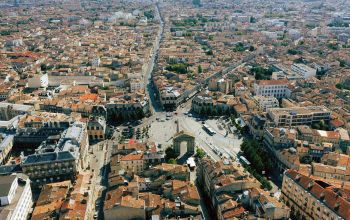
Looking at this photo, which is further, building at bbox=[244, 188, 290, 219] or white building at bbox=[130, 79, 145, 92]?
white building at bbox=[130, 79, 145, 92]

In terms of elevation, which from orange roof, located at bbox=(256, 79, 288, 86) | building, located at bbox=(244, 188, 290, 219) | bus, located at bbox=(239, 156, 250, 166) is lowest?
bus, located at bbox=(239, 156, 250, 166)

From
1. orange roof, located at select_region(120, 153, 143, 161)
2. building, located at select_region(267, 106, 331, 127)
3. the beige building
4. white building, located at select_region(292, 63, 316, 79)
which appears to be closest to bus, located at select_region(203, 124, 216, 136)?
building, located at select_region(267, 106, 331, 127)

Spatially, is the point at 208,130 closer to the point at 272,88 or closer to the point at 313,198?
the point at 272,88

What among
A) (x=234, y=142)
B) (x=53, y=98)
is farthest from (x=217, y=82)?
(x=53, y=98)

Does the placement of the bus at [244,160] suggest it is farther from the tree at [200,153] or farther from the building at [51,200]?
the building at [51,200]

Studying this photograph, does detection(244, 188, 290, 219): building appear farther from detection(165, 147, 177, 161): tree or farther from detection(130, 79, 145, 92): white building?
detection(130, 79, 145, 92): white building
